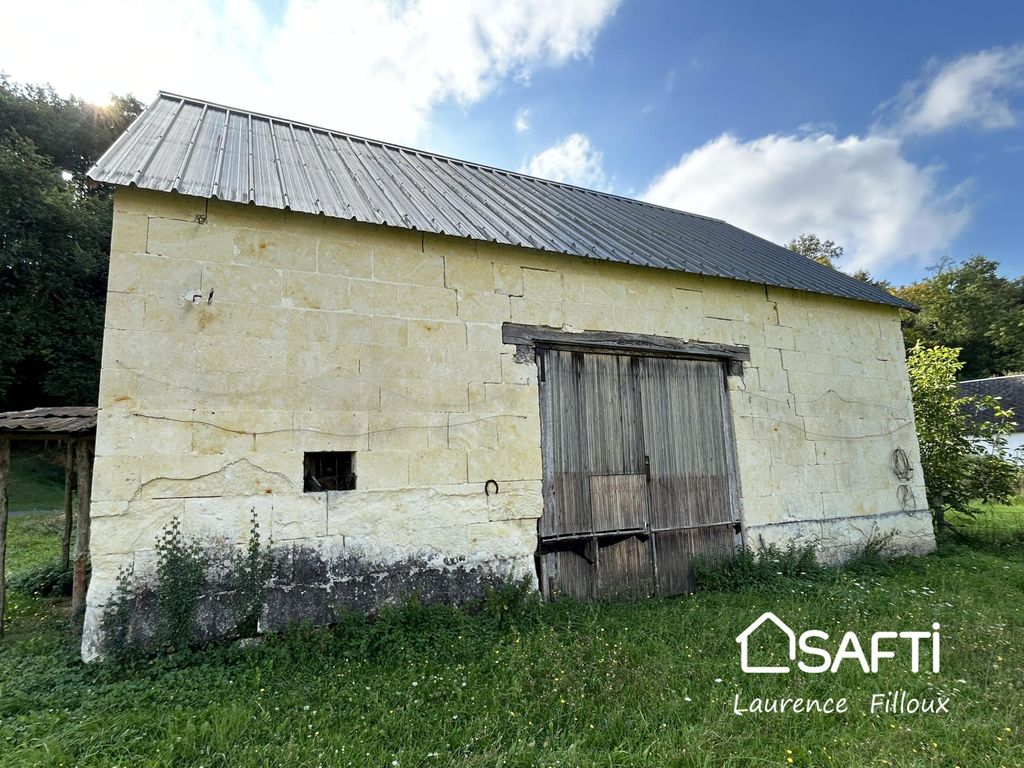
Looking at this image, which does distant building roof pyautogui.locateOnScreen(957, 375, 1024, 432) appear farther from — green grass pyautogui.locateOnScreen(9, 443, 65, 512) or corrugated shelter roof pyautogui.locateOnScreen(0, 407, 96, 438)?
green grass pyautogui.locateOnScreen(9, 443, 65, 512)

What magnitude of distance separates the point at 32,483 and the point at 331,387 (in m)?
17.1

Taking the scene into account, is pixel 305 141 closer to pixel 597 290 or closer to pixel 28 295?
pixel 597 290

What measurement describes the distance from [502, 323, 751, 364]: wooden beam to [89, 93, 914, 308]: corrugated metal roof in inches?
33.1

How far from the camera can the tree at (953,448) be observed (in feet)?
29.5

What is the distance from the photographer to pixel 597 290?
233 inches

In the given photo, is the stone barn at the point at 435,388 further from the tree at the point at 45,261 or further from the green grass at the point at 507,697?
the tree at the point at 45,261

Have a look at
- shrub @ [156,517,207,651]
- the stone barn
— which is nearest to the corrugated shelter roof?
the stone barn

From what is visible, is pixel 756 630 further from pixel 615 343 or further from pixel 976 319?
pixel 976 319

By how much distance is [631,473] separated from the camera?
586 centimetres

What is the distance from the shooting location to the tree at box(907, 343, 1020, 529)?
29.5 ft

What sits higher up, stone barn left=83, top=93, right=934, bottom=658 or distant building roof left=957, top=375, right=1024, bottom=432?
distant building roof left=957, top=375, right=1024, bottom=432

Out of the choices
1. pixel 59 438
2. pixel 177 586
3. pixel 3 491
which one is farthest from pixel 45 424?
pixel 177 586

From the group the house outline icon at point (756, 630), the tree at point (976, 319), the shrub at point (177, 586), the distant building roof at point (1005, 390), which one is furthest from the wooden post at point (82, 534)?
the tree at point (976, 319)

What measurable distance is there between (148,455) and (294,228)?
2.19 m
